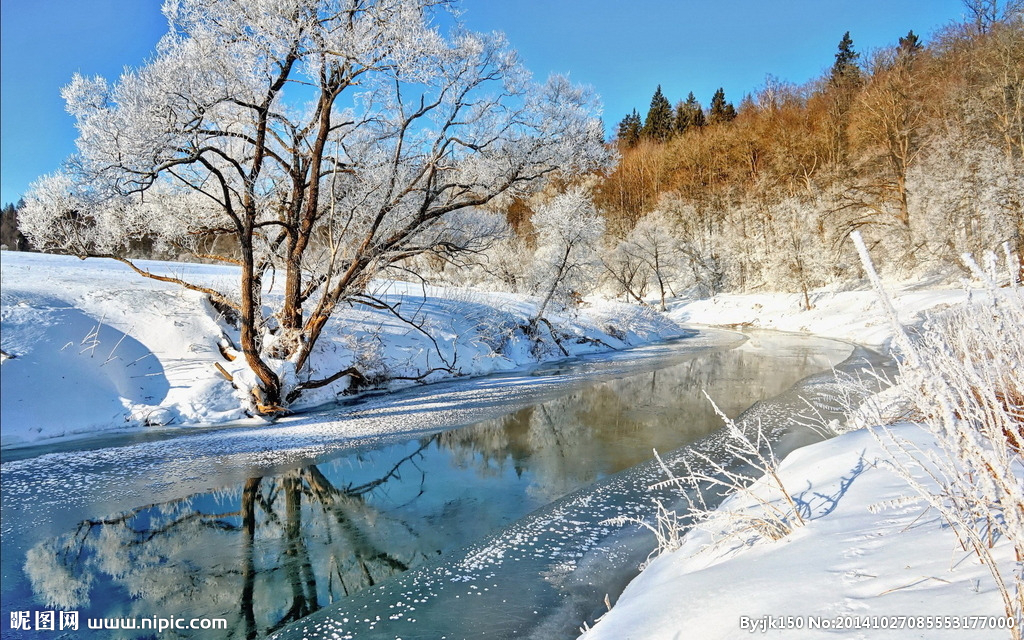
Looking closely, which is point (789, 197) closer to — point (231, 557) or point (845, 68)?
point (845, 68)

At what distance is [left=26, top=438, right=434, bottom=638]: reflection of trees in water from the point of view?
3.43 m

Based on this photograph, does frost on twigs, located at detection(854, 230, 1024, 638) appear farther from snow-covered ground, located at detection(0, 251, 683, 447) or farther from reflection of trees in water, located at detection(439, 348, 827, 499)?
snow-covered ground, located at detection(0, 251, 683, 447)

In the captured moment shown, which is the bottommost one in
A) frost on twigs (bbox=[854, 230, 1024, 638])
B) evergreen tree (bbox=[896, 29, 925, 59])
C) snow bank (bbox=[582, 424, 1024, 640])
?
snow bank (bbox=[582, 424, 1024, 640])

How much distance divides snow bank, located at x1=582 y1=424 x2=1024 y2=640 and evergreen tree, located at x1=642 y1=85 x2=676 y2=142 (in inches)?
2022

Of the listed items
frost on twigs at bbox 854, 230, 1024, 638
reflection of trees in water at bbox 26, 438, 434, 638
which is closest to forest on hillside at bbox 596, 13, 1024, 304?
frost on twigs at bbox 854, 230, 1024, 638

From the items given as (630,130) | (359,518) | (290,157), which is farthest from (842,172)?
(359,518)

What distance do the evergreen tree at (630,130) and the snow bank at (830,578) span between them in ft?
173

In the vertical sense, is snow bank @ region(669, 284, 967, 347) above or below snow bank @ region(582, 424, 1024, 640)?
above

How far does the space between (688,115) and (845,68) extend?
1519 centimetres

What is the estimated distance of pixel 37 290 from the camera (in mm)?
8867

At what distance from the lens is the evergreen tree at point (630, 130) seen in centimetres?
5362

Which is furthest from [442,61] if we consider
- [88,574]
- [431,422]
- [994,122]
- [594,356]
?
[994,122]

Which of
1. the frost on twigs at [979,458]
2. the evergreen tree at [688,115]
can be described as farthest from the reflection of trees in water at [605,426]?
the evergreen tree at [688,115]

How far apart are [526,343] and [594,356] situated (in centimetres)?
237
